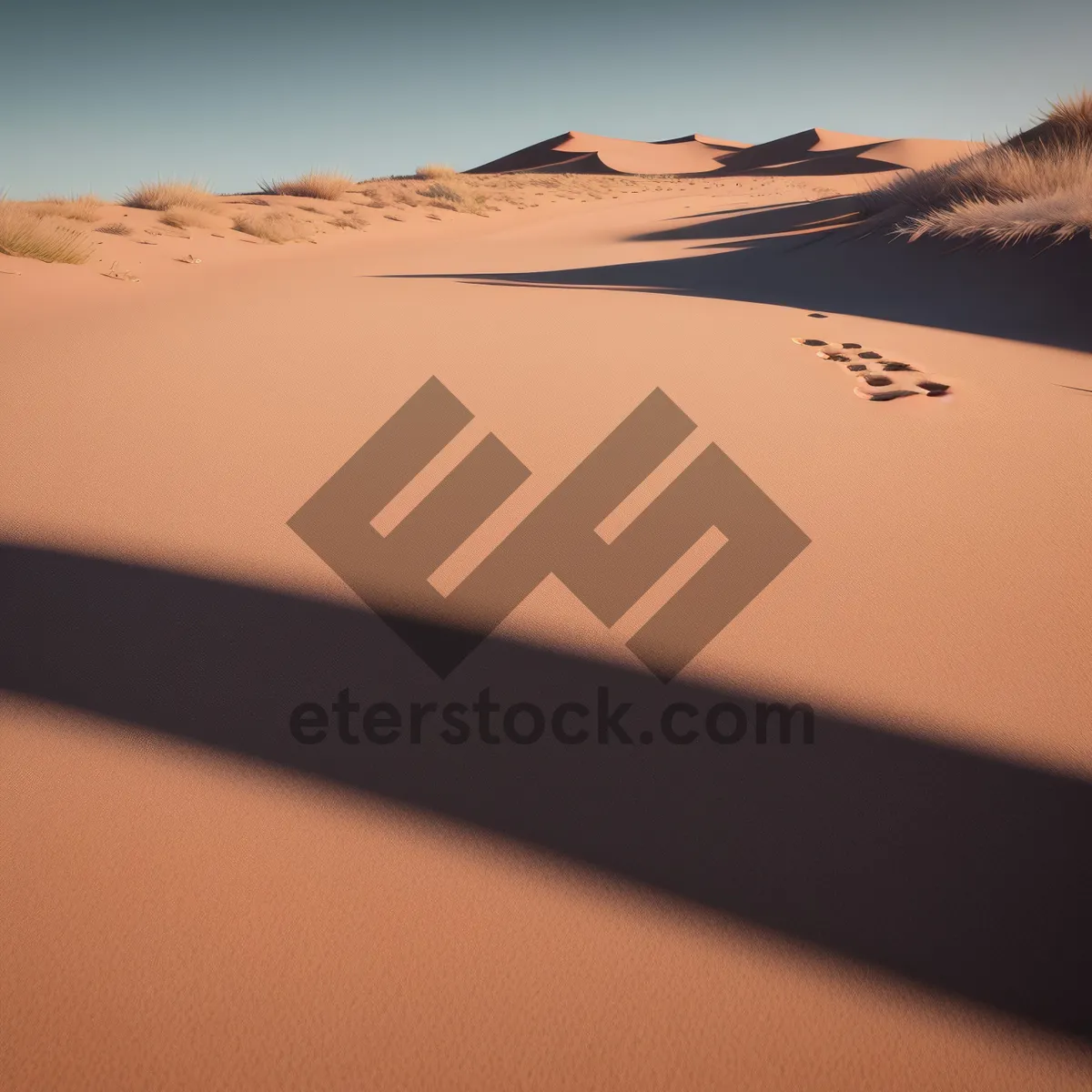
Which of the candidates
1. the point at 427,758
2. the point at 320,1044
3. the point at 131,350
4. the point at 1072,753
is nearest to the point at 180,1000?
the point at 320,1044

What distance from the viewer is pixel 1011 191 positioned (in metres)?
7.33

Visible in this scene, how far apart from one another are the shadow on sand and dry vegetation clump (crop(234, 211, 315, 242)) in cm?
415

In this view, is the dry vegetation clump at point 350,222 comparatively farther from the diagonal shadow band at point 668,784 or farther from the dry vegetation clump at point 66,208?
the diagonal shadow band at point 668,784

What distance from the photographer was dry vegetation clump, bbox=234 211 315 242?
1059 cm

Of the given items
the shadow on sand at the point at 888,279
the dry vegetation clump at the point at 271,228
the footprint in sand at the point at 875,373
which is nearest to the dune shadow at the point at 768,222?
the shadow on sand at the point at 888,279

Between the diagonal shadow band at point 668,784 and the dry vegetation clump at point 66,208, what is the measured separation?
330 inches

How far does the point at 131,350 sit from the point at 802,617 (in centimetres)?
366

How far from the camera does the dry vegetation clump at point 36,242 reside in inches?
230

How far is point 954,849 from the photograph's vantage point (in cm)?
144

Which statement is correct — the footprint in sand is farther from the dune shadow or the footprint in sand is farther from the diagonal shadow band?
the dune shadow

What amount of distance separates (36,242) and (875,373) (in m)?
5.94

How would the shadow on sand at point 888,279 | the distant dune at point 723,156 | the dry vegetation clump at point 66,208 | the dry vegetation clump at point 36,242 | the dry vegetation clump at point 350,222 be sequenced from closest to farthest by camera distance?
the shadow on sand at point 888,279
the dry vegetation clump at point 36,242
the dry vegetation clump at point 66,208
the dry vegetation clump at point 350,222
the distant dune at point 723,156
